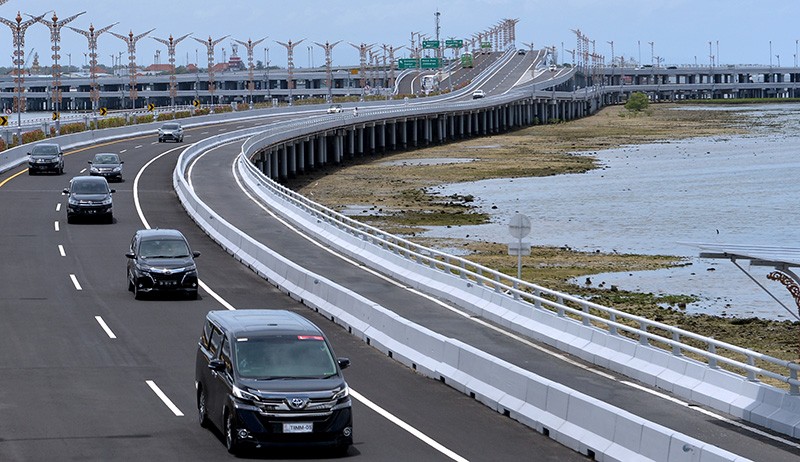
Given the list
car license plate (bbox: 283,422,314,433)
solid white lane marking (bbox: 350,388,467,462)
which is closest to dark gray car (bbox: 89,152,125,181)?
solid white lane marking (bbox: 350,388,467,462)

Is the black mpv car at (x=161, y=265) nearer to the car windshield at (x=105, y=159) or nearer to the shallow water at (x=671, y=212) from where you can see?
the shallow water at (x=671, y=212)

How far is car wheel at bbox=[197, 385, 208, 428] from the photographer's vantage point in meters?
20.9

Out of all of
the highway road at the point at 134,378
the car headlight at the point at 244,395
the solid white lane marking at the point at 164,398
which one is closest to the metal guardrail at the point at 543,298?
the highway road at the point at 134,378

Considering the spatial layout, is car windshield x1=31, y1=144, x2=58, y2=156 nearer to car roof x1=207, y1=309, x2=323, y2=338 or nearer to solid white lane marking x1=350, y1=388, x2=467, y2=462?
solid white lane marking x1=350, y1=388, x2=467, y2=462

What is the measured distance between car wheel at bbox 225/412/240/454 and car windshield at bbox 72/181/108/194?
35.7m

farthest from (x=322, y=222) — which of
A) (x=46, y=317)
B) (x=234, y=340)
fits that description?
(x=234, y=340)

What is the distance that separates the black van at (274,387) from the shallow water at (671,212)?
1052 inches

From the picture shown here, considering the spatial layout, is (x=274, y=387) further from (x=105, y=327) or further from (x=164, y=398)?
(x=105, y=327)

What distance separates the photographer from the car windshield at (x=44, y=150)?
73062 millimetres

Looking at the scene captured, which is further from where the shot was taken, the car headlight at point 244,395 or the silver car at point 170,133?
the silver car at point 170,133

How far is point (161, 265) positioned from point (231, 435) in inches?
697

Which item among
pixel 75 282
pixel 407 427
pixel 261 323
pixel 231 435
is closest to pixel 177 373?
pixel 261 323

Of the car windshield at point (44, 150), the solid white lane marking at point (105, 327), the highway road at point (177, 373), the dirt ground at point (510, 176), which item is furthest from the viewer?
the car windshield at point (44, 150)

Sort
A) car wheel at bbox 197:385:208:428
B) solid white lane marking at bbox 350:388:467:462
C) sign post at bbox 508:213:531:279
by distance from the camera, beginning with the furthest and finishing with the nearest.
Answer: sign post at bbox 508:213:531:279 → car wheel at bbox 197:385:208:428 → solid white lane marking at bbox 350:388:467:462
